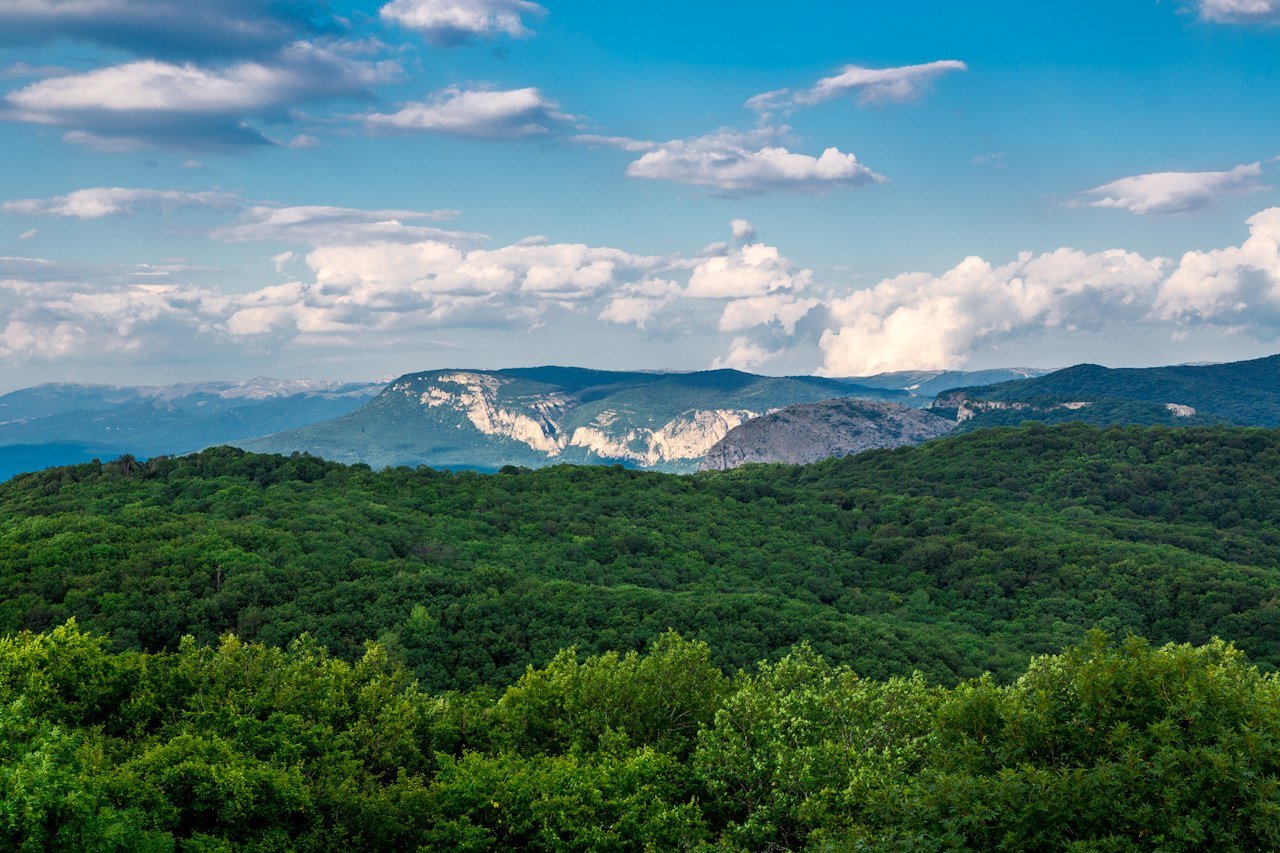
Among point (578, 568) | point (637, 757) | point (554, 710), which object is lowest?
point (578, 568)

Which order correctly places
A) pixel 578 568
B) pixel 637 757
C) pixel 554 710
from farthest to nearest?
pixel 578 568 → pixel 554 710 → pixel 637 757

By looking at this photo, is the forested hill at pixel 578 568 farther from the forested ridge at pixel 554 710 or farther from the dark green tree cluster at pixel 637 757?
the dark green tree cluster at pixel 637 757

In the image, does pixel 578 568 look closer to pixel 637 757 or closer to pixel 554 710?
pixel 554 710

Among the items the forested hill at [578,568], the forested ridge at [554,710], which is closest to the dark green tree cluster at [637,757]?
the forested ridge at [554,710]

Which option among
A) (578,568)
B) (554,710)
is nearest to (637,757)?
(554,710)

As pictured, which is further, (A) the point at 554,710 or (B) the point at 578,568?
(B) the point at 578,568

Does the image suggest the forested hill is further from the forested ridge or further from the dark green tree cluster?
the dark green tree cluster

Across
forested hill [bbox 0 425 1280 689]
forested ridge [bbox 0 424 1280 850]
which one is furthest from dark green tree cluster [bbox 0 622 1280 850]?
forested hill [bbox 0 425 1280 689]

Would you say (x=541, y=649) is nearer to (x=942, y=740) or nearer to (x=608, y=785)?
(x=608, y=785)
